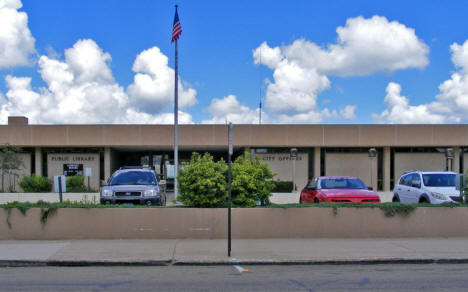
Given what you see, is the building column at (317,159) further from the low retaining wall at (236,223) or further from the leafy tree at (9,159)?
the leafy tree at (9,159)

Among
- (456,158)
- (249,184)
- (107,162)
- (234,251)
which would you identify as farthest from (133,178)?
(456,158)

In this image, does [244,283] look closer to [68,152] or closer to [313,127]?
[313,127]

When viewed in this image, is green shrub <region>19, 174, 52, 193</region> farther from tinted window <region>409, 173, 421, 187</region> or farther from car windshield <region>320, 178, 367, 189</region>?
tinted window <region>409, 173, 421, 187</region>

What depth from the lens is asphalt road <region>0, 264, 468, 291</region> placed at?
718 centimetres

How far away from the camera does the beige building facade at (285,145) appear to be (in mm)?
28328

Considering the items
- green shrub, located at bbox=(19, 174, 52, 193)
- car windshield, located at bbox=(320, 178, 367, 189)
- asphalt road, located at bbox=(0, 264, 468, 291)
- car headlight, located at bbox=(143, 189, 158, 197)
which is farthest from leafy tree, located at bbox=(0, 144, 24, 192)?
asphalt road, located at bbox=(0, 264, 468, 291)

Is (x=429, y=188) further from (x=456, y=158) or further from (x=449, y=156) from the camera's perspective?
(x=456, y=158)

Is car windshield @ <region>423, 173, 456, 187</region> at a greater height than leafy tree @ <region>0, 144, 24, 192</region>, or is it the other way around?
leafy tree @ <region>0, 144, 24, 192</region>

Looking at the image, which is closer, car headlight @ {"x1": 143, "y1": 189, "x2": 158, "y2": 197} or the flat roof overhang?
car headlight @ {"x1": 143, "y1": 189, "x2": 158, "y2": 197}

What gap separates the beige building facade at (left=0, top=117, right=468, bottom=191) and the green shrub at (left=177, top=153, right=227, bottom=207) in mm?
16246

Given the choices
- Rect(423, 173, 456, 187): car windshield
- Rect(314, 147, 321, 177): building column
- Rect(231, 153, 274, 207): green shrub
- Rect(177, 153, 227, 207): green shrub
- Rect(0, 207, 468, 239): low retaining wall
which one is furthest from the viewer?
Rect(314, 147, 321, 177): building column

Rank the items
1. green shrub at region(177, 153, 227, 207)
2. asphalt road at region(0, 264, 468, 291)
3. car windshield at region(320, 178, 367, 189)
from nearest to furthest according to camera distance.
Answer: asphalt road at region(0, 264, 468, 291)
green shrub at region(177, 153, 227, 207)
car windshield at region(320, 178, 367, 189)

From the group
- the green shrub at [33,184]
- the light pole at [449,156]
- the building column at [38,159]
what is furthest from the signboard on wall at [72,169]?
the light pole at [449,156]

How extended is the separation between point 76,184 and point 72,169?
7.12ft
